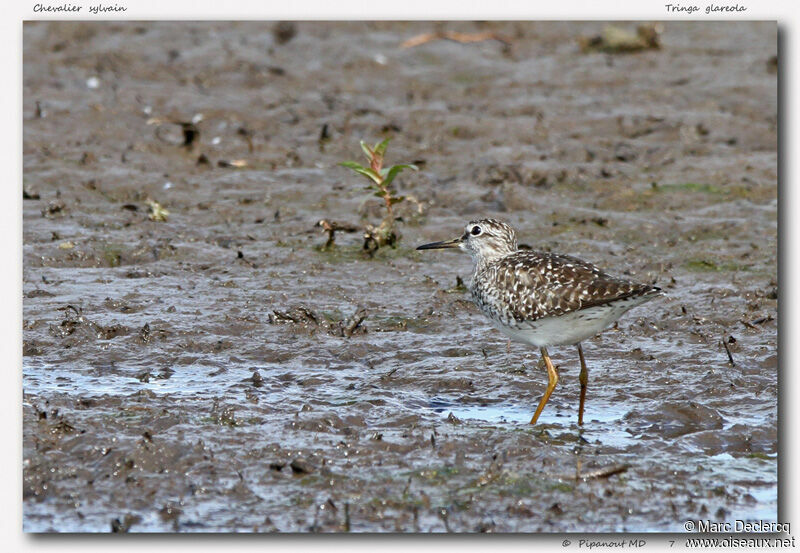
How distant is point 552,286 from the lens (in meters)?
8.45

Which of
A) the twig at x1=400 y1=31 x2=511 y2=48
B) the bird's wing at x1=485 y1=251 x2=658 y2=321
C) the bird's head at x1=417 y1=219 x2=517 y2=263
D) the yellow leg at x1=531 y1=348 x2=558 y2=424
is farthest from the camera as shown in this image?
the twig at x1=400 y1=31 x2=511 y2=48

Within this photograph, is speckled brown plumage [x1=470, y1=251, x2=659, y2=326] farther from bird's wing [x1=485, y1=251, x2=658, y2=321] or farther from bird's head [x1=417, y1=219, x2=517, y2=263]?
bird's head [x1=417, y1=219, x2=517, y2=263]

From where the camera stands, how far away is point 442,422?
826cm

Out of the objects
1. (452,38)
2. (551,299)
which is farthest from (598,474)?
(452,38)

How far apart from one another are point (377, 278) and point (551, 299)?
3.11 metres

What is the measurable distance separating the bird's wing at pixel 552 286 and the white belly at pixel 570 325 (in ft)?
0.22

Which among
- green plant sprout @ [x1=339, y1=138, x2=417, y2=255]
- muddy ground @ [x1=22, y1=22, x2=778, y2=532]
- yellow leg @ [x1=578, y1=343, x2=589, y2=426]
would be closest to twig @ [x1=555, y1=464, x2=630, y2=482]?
muddy ground @ [x1=22, y1=22, x2=778, y2=532]

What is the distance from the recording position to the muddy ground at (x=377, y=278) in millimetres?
7250

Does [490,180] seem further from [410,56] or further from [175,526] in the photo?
[175,526]

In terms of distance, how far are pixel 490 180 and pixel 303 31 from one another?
6.32 metres

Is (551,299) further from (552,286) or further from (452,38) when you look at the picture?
(452,38)

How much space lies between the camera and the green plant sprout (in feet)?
36.2

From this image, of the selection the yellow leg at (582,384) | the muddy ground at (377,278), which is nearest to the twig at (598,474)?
the muddy ground at (377,278)

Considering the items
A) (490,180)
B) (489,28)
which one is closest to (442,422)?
(490,180)
